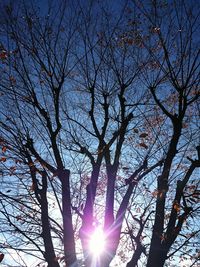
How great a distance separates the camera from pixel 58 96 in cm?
796

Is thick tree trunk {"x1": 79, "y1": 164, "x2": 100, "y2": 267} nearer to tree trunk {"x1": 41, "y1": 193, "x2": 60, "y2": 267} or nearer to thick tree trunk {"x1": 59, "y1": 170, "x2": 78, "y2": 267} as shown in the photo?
thick tree trunk {"x1": 59, "y1": 170, "x2": 78, "y2": 267}

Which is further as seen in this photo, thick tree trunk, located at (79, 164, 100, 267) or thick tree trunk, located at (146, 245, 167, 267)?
thick tree trunk, located at (79, 164, 100, 267)

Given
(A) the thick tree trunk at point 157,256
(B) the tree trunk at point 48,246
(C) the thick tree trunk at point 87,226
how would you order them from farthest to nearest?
(C) the thick tree trunk at point 87,226 < (B) the tree trunk at point 48,246 < (A) the thick tree trunk at point 157,256

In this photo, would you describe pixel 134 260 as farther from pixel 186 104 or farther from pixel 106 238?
pixel 186 104

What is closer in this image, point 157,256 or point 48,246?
point 157,256

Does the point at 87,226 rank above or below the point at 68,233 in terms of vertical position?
above

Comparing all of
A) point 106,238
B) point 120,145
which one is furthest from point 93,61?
A: point 106,238

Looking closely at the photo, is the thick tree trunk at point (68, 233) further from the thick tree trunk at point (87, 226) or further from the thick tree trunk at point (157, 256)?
the thick tree trunk at point (157, 256)

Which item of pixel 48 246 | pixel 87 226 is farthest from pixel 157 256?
pixel 48 246

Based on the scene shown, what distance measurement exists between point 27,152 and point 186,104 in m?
4.09

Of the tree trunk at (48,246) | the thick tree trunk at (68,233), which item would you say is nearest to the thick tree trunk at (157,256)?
the thick tree trunk at (68,233)

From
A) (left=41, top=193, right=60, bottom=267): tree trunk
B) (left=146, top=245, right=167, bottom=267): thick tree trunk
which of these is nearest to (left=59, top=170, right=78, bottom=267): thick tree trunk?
(left=41, top=193, right=60, bottom=267): tree trunk

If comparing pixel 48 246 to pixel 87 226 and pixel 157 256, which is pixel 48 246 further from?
pixel 157 256

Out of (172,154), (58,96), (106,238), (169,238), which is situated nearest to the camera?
(169,238)
